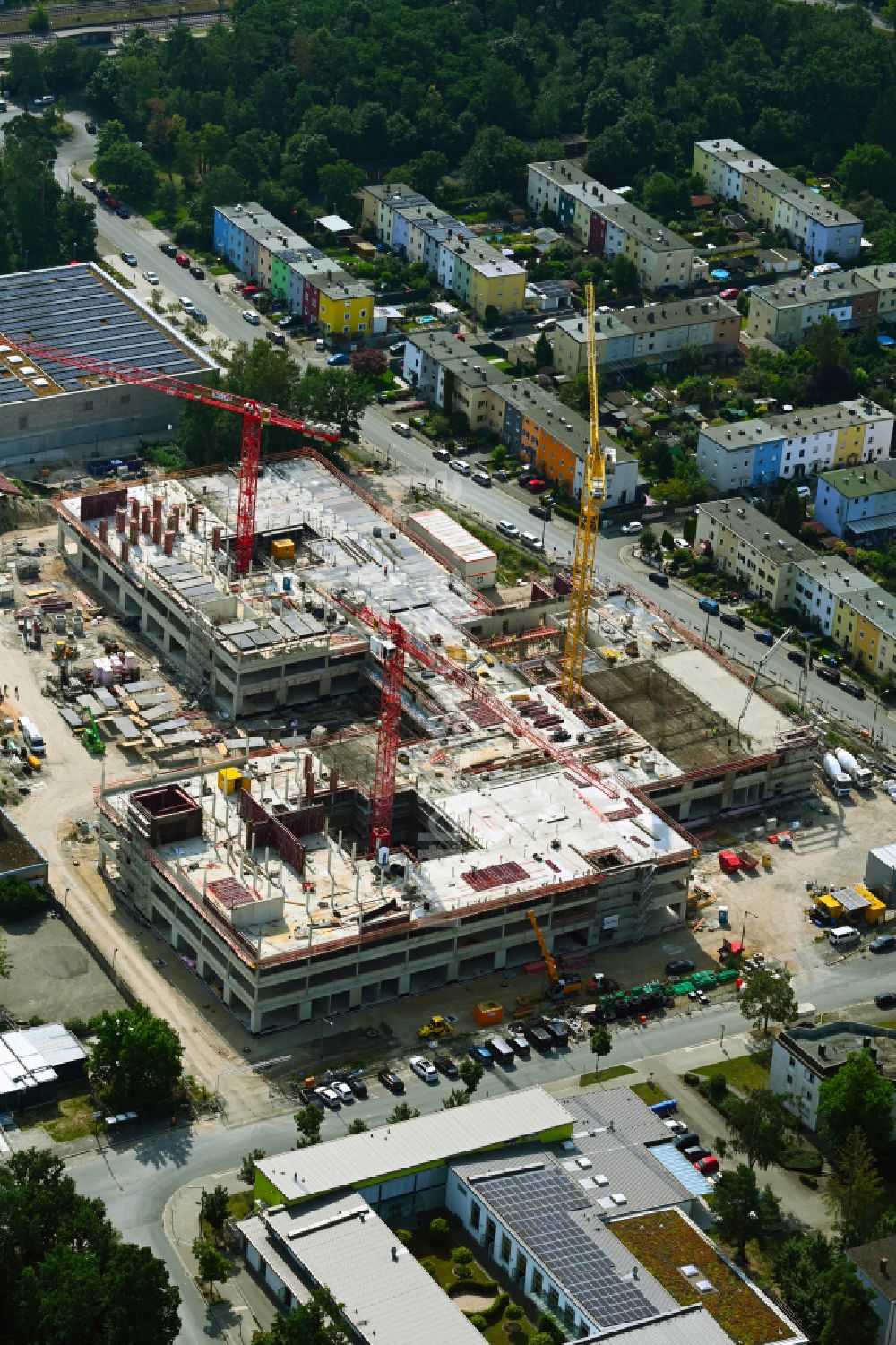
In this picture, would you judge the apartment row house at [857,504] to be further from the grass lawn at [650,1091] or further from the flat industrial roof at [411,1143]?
the flat industrial roof at [411,1143]

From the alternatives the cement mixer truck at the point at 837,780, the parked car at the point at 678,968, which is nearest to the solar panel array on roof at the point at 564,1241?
the parked car at the point at 678,968

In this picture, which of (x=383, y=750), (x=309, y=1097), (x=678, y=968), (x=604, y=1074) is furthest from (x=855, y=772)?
(x=309, y=1097)

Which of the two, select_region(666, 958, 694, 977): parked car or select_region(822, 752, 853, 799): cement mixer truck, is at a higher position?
select_region(822, 752, 853, 799): cement mixer truck

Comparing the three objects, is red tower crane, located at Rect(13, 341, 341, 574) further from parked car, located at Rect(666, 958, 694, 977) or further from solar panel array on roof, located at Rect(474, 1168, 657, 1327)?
solar panel array on roof, located at Rect(474, 1168, 657, 1327)

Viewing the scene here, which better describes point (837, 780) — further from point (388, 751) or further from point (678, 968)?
point (388, 751)

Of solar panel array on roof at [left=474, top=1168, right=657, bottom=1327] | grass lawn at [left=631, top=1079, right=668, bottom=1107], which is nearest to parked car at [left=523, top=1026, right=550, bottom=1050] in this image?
grass lawn at [left=631, top=1079, right=668, bottom=1107]

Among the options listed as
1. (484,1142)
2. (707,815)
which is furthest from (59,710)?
(484,1142)
